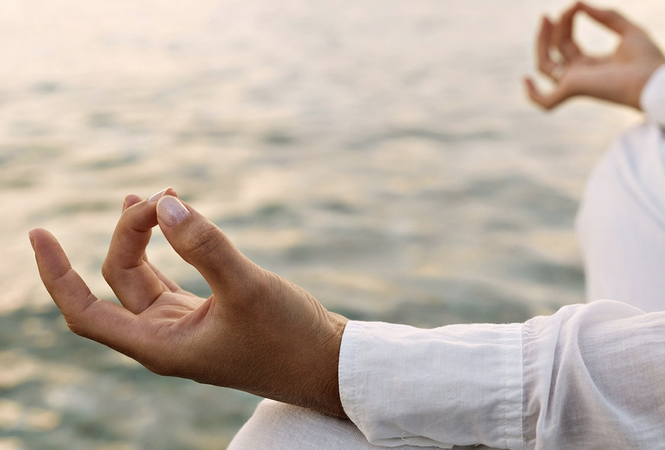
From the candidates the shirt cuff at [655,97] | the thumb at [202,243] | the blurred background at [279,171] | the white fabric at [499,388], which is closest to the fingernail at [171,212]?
the thumb at [202,243]

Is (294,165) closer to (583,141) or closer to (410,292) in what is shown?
(410,292)

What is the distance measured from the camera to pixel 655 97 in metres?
1.27

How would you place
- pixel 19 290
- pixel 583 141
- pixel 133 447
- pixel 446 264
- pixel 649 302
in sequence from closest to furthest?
pixel 649 302
pixel 133 447
pixel 19 290
pixel 446 264
pixel 583 141

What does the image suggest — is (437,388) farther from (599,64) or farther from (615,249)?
(599,64)

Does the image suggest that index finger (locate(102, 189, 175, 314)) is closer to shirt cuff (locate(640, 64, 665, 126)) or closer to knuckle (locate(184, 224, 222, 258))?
knuckle (locate(184, 224, 222, 258))

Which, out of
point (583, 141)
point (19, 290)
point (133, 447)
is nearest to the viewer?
point (133, 447)

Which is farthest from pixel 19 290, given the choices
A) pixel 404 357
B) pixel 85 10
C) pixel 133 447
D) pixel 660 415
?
pixel 85 10

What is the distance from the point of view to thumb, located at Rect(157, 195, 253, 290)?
2.05 feet

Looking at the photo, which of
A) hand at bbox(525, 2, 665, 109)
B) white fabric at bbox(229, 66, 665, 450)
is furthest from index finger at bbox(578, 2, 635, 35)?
white fabric at bbox(229, 66, 665, 450)

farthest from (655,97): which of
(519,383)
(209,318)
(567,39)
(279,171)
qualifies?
(279,171)

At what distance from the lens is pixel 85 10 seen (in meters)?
4.05

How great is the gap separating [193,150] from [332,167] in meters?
0.44

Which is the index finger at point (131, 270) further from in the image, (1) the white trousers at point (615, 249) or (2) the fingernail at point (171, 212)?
(1) the white trousers at point (615, 249)

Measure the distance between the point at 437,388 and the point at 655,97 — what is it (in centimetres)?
89
